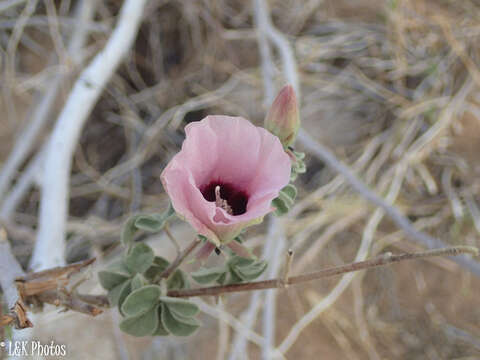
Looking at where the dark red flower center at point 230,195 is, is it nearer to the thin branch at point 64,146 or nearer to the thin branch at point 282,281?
the thin branch at point 282,281

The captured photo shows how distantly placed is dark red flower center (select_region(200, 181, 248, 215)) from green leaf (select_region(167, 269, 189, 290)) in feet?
0.63

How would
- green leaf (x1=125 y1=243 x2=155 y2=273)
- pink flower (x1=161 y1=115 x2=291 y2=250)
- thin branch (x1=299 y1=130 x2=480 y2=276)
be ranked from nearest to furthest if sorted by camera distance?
pink flower (x1=161 y1=115 x2=291 y2=250) → green leaf (x1=125 y1=243 x2=155 y2=273) → thin branch (x1=299 y1=130 x2=480 y2=276)

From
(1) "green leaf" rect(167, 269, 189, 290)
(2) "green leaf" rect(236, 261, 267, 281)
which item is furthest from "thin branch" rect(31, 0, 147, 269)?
(2) "green leaf" rect(236, 261, 267, 281)

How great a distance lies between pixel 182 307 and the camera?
80 centimetres

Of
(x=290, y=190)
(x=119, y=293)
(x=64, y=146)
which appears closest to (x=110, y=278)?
(x=119, y=293)

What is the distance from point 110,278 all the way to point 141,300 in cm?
11

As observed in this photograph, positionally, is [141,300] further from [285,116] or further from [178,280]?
[285,116]

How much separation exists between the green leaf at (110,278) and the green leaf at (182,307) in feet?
0.34

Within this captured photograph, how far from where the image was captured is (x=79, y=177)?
6.91 ft

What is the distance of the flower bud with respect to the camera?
0.76 m

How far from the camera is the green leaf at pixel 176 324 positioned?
32.0 inches

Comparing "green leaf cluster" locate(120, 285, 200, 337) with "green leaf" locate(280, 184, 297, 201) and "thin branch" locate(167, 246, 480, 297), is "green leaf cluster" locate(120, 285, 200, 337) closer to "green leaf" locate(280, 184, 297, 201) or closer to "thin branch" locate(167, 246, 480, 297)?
"thin branch" locate(167, 246, 480, 297)

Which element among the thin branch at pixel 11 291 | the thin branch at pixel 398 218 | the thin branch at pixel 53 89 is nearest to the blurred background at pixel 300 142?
the thin branch at pixel 53 89

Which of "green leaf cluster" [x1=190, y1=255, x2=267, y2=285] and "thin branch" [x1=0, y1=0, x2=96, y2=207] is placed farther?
"thin branch" [x1=0, y1=0, x2=96, y2=207]
